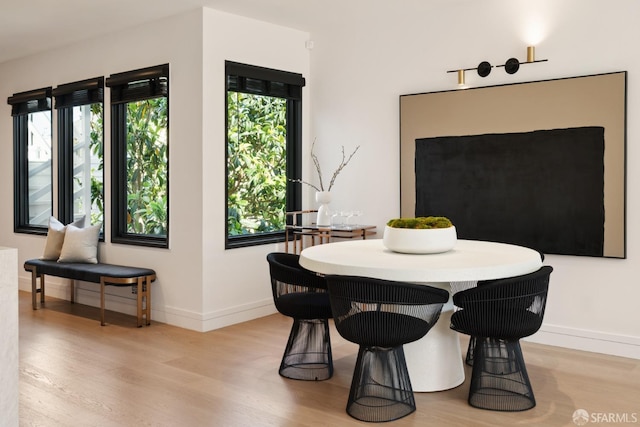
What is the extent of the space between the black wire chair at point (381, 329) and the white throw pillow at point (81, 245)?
3296 millimetres

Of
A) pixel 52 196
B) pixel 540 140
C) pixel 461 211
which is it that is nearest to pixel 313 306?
pixel 461 211

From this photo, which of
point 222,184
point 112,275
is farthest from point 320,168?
point 112,275

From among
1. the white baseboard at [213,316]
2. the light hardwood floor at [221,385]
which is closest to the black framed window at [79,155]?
the white baseboard at [213,316]

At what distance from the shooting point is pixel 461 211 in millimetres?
4895

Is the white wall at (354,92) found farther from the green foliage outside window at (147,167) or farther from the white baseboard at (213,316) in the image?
the green foliage outside window at (147,167)

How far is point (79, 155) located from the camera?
6277mm

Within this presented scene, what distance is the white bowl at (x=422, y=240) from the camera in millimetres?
3500

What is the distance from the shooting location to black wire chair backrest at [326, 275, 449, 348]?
3.02 m

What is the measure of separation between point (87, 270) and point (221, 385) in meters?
2.18

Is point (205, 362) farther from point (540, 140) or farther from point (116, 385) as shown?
point (540, 140)

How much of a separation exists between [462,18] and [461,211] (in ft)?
4.82

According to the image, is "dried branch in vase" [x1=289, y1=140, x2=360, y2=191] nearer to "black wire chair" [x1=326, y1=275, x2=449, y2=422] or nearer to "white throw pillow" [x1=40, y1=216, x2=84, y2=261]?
"white throw pillow" [x1=40, y1=216, x2=84, y2=261]

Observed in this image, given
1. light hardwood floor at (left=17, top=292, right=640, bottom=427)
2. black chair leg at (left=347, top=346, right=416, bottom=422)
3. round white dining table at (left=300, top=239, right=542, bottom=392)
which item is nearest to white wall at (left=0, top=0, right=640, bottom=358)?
light hardwood floor at (left=17, top=292, right=640, bottom=427)

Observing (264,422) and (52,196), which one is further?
(52,196)
